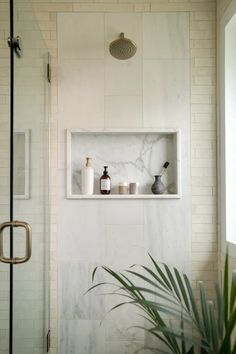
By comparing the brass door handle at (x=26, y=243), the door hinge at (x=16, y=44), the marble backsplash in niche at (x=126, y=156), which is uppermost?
the door hinge at (x=16, y=44)

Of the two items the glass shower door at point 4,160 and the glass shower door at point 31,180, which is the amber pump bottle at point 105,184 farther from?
the glass shower door at point 4,160

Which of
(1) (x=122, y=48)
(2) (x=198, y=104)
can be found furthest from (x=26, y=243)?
(2) (x=198, y=104)

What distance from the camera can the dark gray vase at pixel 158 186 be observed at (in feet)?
6.51

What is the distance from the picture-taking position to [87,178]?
196cm

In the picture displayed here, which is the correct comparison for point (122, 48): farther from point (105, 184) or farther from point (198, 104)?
point (105, 184)

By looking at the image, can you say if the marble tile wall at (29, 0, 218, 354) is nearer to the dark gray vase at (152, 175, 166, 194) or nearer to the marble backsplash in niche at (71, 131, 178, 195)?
the marble backsplash in niche at (71, 131, 178, 195)

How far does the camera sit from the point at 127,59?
6.50 ft

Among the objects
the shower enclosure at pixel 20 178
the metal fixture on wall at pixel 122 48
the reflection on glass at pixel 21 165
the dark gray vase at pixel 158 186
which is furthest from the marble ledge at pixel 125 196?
the metal fixture on wall at pixel 122 48

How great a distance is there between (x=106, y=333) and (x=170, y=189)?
997 millimetres

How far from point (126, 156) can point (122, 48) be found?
65cm

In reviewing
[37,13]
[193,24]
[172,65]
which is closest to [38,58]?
[37,13]

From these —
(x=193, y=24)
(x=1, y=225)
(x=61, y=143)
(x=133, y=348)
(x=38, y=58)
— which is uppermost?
(x=193, y=24)

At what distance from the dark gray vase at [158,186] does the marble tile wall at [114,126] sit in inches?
3.0

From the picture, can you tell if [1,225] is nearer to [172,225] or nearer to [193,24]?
[172,225]
